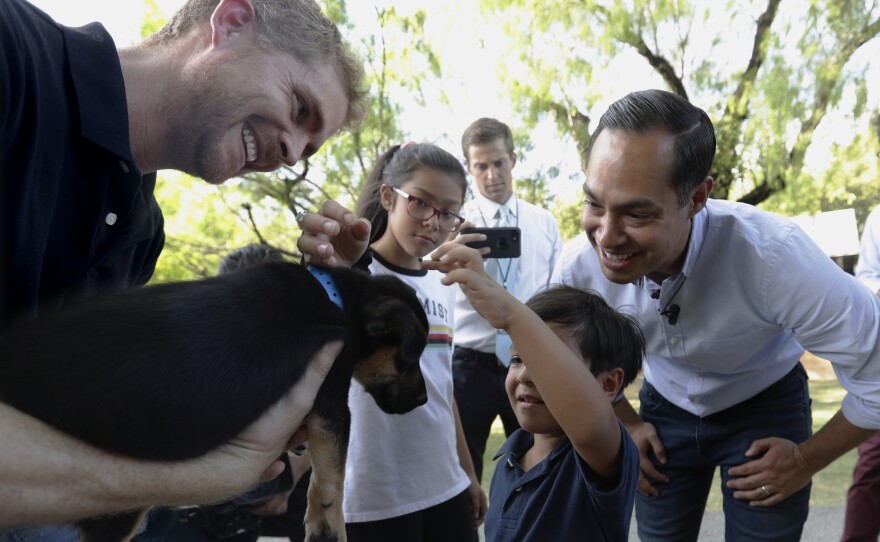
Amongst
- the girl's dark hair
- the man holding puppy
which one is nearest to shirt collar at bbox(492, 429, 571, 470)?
the man holding puppy

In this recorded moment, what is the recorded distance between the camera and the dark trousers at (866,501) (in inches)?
200

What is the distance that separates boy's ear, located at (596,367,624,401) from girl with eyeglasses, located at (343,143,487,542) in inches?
→ 39.1

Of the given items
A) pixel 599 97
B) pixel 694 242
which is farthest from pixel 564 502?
pixel 599 97

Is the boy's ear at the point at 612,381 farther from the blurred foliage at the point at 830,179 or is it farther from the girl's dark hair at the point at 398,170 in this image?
the blurred foliage at the point at 830,179

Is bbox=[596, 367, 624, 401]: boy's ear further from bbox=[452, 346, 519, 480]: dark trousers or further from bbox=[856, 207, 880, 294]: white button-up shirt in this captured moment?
bbox=[856, 207, 880, 294]: white button-up shirt

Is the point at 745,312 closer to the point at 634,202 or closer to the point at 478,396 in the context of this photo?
the point at 634,202

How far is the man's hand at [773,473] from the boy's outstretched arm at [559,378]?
1014mm

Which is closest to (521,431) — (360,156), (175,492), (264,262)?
(264,262)

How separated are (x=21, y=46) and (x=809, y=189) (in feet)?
50.1

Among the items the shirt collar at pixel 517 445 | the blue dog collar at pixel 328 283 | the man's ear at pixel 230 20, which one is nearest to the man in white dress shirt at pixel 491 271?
the shirt collar at pixel 517 445

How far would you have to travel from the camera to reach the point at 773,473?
10.1ft

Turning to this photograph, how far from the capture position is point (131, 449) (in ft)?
5.94

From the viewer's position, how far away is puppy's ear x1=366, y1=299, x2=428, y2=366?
8.77 feet

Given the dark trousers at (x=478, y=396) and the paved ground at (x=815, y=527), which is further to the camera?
the paved ground at (x=815, y=527)
